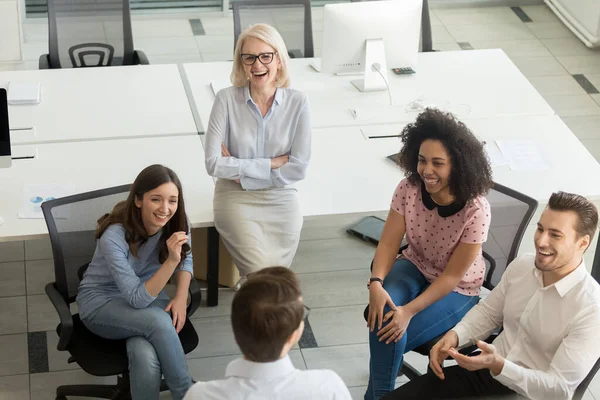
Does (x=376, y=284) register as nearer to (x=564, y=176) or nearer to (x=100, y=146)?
(x=564, y=176)

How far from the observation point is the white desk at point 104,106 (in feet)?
15.5

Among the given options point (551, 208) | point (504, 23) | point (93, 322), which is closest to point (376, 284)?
point (551, 208)

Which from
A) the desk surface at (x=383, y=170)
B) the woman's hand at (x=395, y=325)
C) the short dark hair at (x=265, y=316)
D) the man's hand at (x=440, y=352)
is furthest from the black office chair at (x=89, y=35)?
the short dark hair at (x=265, y=316)

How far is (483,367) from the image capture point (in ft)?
10.6

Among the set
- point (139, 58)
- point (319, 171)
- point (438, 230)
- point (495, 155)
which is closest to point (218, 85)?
point (139, 58)

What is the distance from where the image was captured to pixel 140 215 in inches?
145

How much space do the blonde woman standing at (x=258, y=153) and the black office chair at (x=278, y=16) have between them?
1.44 m

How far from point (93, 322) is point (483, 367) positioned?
145 cm

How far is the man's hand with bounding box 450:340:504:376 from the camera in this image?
321 cm

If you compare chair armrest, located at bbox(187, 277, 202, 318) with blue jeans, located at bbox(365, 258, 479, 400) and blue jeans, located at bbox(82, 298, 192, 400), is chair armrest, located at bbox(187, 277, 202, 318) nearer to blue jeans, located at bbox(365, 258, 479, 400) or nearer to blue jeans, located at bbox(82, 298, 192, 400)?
blue jeans, located at bbox(82, 298, 192, 400)

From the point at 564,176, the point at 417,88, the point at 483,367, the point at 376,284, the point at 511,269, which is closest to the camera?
the point at 483,367

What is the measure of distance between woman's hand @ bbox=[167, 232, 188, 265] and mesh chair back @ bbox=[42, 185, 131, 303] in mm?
315

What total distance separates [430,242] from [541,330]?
664 millimetres

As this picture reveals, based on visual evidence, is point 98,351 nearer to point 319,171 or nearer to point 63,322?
point 63,322
